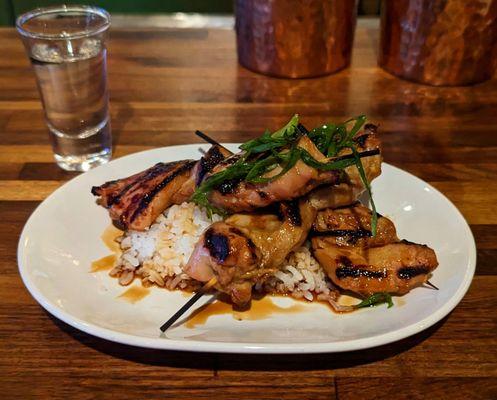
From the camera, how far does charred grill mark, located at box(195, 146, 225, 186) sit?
2159 mm

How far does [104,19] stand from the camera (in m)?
2.71

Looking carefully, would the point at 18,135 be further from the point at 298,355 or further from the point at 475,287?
the point at 475,287

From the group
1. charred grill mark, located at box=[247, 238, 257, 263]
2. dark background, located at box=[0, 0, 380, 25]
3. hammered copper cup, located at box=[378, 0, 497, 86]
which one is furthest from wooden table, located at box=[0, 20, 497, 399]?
dark background, located at box=[0, 0, 380, 25]

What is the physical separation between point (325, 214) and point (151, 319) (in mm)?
728

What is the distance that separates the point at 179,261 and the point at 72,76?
3.58 ft

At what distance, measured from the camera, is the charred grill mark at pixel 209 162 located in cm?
216

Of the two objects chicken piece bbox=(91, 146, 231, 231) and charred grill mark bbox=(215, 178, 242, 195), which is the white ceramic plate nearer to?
Result: chicken piece bbox=(91, 146, 231, 231)

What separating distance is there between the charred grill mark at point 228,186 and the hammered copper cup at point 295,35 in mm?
1829

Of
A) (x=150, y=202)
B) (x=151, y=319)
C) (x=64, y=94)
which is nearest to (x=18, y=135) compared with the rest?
(x=64, y=94)

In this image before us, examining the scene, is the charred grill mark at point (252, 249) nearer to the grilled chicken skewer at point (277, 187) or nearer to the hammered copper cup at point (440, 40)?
the grilled chicken skewer at point (277, 187)

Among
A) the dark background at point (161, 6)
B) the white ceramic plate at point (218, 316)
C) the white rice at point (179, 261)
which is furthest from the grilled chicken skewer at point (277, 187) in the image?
the dark background at point (161, 6)

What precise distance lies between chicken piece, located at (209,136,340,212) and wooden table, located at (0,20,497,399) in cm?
52

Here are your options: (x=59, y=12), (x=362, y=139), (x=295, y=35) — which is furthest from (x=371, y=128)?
(x=59, y=12)

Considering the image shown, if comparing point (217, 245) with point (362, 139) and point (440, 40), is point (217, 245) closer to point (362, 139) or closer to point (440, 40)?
point (362, 139)
